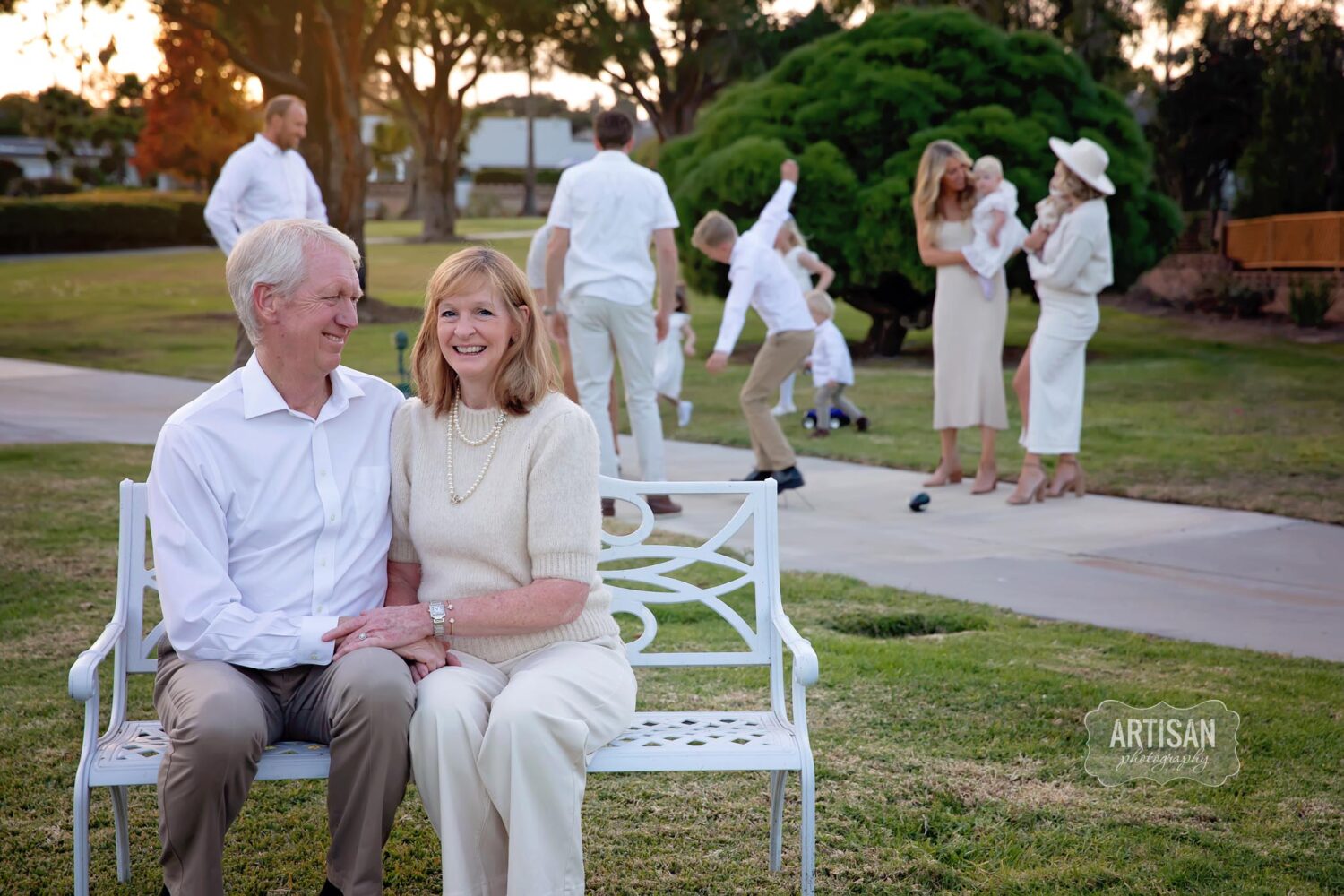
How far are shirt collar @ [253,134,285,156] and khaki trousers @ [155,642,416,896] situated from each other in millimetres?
6949

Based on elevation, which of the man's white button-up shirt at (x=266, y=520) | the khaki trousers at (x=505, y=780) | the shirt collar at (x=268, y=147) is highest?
the shirt collar at (x=268, y=147)

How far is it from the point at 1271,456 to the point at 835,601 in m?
5.35

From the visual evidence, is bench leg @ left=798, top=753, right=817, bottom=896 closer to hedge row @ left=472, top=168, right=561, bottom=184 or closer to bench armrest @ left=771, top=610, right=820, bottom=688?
bench armrest @ left=771, top=610, right=820, bottom=688

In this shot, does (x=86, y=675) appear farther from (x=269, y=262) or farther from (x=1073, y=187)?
(x=1073, y=187)

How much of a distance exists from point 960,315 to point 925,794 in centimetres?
534

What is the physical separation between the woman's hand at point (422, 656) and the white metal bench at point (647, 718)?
282 millimetres

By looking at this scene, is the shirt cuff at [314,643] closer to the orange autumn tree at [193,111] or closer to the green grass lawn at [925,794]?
the green grass lawn at [925,794]

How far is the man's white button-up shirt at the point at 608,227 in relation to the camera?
322 inches

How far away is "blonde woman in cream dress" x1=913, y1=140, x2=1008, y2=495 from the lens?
29.7 ft

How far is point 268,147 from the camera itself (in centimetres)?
966

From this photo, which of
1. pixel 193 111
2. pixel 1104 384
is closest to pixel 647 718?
pixel 1104 384

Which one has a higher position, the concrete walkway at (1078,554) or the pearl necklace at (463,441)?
the pearl necklace at (463,441)

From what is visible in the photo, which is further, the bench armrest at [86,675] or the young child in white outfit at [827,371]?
the young child in white outfit at [827,371]

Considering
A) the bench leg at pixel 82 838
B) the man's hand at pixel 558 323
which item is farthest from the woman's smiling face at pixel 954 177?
the bench leg at pixel 82 838
